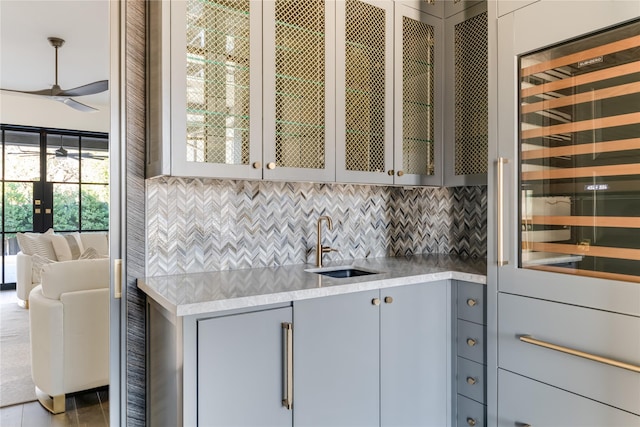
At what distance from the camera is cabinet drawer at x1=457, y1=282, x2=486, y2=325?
1.94m

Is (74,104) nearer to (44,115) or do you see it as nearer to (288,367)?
(44,115)

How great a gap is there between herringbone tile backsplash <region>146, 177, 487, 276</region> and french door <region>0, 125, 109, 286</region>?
4.94m

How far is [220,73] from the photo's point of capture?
5.66 feet

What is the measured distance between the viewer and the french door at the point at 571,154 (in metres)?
1.46

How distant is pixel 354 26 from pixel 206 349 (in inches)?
64.5

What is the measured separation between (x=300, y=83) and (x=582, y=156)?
1.21 meters

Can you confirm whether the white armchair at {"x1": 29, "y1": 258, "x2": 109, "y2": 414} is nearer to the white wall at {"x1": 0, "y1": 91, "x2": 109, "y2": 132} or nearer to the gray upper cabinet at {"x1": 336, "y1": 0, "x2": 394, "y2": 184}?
the gray upper cabinet at {"x1": 336, "y1": 0, "x2": 394, "y2": 184}

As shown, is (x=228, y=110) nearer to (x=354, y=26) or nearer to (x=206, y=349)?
(x=354, y=26)

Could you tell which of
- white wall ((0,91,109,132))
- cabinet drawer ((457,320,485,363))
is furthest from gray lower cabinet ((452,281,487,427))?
white wall ((0,91,109,132))

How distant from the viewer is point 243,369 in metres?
1.45

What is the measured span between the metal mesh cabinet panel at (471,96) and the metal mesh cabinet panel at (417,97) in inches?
5.5

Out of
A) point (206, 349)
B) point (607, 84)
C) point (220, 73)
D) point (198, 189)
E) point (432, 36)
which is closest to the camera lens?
point (206, 349)

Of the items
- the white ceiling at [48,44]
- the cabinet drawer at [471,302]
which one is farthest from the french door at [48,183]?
the cabinet drawer at [471,302]

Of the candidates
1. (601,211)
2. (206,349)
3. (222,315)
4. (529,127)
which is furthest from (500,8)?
(206,349)
